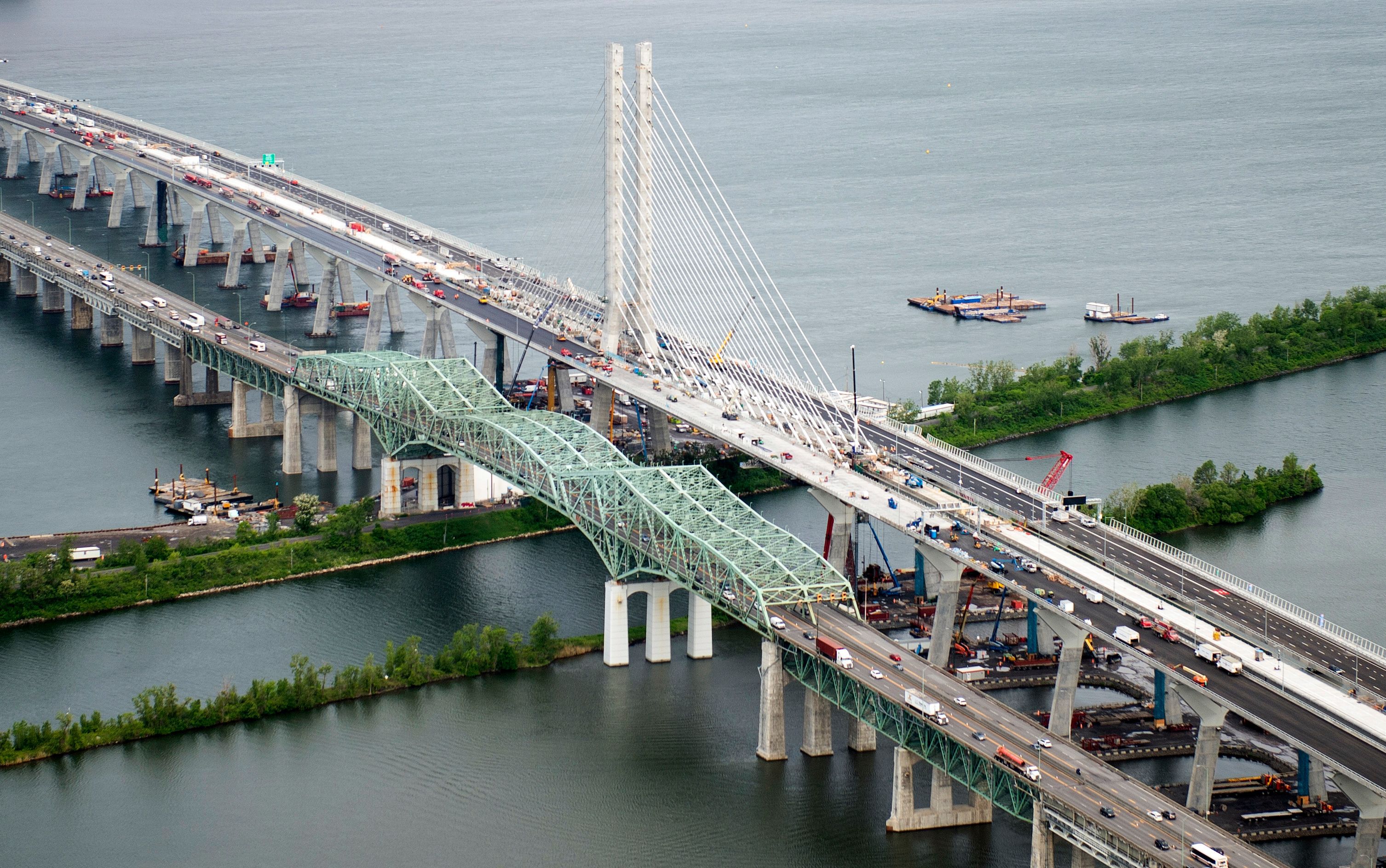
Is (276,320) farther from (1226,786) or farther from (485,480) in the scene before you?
(1226,786)

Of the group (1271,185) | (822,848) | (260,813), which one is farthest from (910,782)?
(1271,185)

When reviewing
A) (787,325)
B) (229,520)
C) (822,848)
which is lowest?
(822,848)

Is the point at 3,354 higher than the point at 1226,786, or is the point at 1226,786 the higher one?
the point at 3,354

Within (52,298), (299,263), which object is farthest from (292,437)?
(52,298)

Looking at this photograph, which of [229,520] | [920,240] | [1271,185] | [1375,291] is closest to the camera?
[229,520]

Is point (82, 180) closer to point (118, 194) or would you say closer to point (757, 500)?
point (118, 194)

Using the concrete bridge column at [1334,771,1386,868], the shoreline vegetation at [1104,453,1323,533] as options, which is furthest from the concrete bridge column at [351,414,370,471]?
the concrete bridge column at [1334,771,1386,868]

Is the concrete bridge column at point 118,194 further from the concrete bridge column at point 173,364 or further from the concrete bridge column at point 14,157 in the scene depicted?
the concrete bridge column at point 173,364
